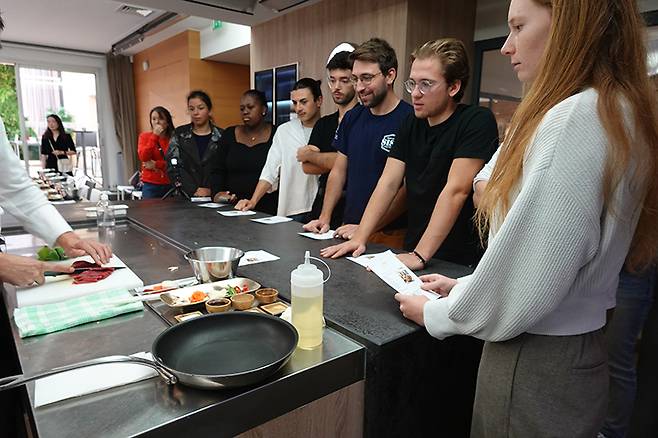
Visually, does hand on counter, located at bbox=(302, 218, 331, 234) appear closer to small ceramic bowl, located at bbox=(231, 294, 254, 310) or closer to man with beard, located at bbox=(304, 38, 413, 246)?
man with beard, located at bbox=(304, 38, 413, 246)

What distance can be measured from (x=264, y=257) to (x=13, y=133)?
8352 mm

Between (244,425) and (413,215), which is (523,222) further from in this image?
(413,215)

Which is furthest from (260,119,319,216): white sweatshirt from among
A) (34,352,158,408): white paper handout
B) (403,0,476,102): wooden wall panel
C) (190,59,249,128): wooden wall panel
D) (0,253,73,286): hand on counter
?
(190,59,249,128): wooden wall panel

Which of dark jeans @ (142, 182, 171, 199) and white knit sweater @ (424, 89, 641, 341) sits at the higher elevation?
white knit sweater @ (424, 89, 641, 341)

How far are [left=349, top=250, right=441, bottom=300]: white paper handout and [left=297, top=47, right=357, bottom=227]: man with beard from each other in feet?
3.46

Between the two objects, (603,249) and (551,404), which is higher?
(603,249)

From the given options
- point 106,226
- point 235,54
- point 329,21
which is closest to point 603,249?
point 106,226

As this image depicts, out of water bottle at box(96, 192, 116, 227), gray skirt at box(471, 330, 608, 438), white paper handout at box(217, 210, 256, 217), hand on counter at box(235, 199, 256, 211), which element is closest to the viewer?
gray skirt at box(471, 330, 608, 438)

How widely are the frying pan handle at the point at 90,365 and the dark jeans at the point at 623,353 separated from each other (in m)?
1.67

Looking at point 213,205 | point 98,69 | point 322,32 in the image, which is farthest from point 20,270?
point 98,69

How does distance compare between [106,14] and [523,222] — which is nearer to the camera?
[523,222]

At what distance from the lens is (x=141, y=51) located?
25.9 feet

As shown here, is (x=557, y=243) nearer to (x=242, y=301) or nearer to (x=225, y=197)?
(x=242, y=301)

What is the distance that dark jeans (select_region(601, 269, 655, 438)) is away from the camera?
162cm
